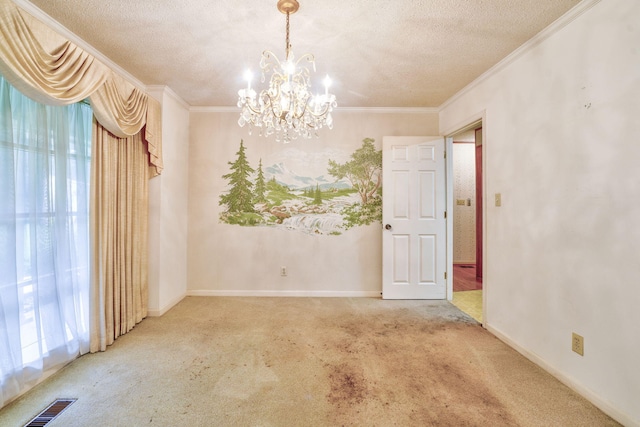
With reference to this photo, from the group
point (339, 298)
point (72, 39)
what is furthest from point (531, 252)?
point (72, 39)

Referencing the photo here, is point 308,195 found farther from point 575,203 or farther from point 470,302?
point 575,203

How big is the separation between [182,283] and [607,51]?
447 centimetres

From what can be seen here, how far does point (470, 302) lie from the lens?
3514 mm

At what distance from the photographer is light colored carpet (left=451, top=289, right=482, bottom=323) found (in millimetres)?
3148

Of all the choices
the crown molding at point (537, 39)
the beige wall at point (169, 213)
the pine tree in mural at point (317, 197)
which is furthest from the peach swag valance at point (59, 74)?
the crown molding at point (537, 39)

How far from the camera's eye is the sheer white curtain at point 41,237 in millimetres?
1660

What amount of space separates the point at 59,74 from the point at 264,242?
254 cm

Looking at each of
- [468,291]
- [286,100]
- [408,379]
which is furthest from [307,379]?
[468,291]

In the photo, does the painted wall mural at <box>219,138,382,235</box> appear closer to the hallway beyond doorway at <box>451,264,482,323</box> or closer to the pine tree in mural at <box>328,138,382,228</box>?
the pine tree in mural at <box>328,138,382,228</box>

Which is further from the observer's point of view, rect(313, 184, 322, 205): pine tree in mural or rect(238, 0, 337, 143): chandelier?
rect(313, 184, 322, 205): pine tree in mural

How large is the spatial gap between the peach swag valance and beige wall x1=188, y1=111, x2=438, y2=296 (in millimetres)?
1137

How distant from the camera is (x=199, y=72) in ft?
8.91

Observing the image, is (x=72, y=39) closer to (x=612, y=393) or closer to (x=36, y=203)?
(x=36, y=203)

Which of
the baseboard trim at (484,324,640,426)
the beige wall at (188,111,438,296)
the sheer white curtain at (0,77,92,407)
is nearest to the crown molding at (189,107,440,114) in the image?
the beige wall at (188,111,438,296)
